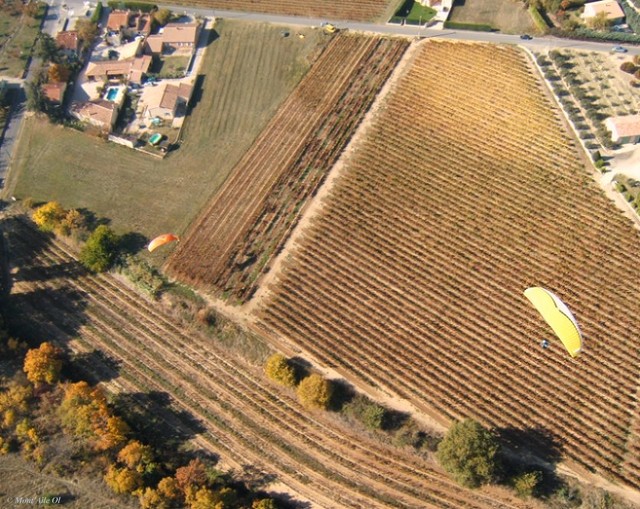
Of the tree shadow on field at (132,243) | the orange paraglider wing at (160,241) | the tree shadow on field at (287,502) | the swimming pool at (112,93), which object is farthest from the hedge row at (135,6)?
the tree shadow on field at (287,502)

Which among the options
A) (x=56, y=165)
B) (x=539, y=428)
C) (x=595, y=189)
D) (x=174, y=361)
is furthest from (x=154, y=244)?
(x=595, y=189)

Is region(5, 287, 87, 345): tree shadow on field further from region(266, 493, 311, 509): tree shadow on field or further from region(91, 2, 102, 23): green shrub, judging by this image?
region(91, 2, 102, 23): green shrub

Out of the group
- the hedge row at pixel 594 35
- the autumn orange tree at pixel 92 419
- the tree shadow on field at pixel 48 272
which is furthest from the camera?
the hedge row at pixel 594 35

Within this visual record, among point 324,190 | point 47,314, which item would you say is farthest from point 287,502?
point 324,190

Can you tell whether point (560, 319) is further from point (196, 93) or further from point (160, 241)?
point (196, 93)

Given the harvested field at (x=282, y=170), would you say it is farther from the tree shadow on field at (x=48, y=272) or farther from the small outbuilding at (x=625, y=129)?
the small outbuilding at (x=625, y=129)

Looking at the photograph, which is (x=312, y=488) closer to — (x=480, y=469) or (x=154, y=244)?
(x=480, y=469)
